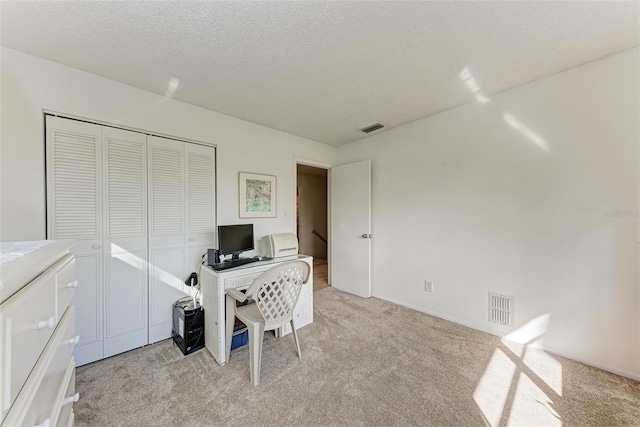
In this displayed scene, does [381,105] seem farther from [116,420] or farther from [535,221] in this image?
[116,420]

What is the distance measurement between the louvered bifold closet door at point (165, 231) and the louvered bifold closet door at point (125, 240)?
56 mm

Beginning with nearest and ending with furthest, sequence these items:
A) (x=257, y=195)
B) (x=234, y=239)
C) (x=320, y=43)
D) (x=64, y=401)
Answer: (x=64, y=401)
(x=320, y=43)
(x=234, y=239)
(x=257, y=195)

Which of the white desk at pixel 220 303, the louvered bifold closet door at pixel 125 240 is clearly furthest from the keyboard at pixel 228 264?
the louvered bifold closet door at pixel 125 240

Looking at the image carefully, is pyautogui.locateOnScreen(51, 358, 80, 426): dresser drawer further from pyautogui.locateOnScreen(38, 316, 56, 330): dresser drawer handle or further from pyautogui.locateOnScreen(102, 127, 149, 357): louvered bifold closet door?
pyautogui.locateOnScreen(102, 127, 149, 357): louvered bifold closet door

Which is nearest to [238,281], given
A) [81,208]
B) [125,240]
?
[125,240]

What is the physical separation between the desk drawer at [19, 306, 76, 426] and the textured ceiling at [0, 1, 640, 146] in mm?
1716

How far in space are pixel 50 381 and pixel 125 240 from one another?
4.94 ft

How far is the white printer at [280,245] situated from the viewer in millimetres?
2752

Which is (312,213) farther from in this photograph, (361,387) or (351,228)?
(361,387)

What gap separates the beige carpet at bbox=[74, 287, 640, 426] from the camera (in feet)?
4.68

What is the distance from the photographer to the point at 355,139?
3625 millimetres

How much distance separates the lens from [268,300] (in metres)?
1.79

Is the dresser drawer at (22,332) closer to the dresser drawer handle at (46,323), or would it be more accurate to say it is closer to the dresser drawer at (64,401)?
the dresser drawer handle at (46,323)

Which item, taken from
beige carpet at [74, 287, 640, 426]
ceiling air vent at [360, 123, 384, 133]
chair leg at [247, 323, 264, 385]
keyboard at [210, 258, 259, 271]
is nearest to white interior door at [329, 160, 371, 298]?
ceiling air vent at [360, 123, 384, 133]
